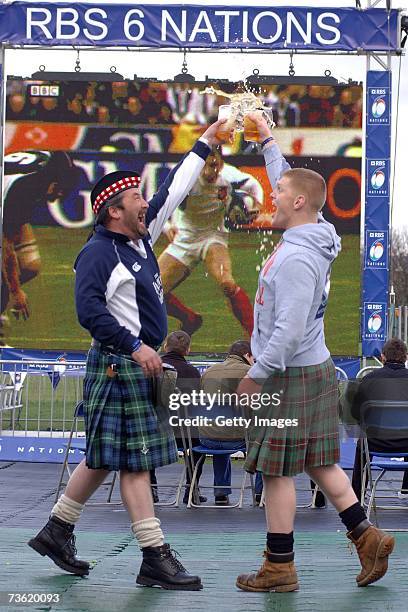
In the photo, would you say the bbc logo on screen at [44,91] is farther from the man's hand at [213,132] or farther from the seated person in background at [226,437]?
the man's hand at [213,132]

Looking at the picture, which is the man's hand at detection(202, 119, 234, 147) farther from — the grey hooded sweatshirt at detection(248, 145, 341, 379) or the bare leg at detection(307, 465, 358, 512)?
the bare leg at detection(307, 465, 358, 512)

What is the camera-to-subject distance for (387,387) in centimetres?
880

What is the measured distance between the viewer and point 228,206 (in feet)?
55.0

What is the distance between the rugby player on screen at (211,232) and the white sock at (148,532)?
37.3 feet

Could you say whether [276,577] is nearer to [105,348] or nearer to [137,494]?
[137,494]

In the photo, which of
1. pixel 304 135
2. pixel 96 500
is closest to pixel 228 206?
pixel 304 135

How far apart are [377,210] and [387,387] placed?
817 centimetres

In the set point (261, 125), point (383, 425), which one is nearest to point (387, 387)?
point (383, 425)

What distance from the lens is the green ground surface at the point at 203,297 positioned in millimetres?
16906

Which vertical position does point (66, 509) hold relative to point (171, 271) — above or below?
below

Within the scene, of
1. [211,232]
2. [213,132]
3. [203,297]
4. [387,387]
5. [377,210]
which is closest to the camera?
[213,132]

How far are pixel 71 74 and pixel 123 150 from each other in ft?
3.99

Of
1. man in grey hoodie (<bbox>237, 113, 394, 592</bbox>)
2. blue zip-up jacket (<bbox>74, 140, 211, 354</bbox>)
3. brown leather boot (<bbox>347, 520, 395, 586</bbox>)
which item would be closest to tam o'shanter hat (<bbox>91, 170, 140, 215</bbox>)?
blue zip-up jacket (<bbox>74, 140, 211, 354</bbox>)

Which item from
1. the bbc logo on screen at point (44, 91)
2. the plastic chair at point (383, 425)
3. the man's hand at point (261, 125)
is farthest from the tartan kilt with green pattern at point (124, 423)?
the bbc logo on screen at point (44, 91)
